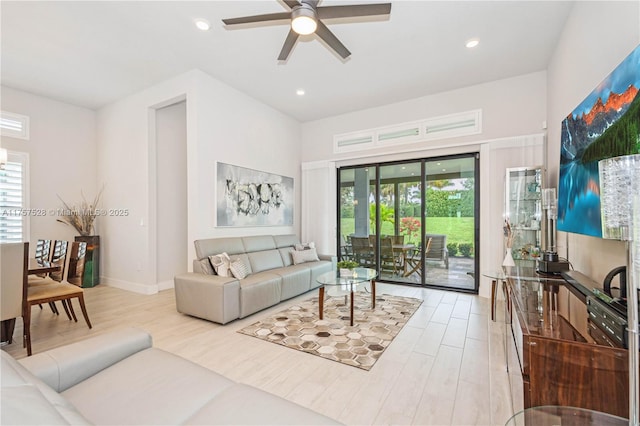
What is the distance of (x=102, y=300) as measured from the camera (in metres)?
4.25

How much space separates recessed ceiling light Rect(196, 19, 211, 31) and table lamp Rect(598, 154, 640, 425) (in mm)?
3573

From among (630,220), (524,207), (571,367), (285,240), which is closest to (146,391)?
(571,367)

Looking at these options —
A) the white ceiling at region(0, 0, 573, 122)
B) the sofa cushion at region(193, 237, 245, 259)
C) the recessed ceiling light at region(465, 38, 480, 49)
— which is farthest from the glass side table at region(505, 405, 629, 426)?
the recessed ceiling light at region(465, 38, 480, 49)

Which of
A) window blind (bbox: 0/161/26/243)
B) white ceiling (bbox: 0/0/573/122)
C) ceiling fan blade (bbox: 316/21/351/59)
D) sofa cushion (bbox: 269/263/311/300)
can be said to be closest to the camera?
ceiling fan blade (bbox: 316/21/351/59)

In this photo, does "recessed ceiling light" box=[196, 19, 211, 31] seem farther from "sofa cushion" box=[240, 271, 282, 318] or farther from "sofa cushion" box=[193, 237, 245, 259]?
"sofa cushion" box=[240, 271, 282, 318]

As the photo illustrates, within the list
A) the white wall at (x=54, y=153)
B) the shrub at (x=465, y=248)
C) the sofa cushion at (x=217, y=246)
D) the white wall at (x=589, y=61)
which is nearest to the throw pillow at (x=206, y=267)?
the sofa cushion at (x=217, y=246)

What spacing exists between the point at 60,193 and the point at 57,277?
2.04 metres

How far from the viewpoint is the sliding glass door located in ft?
15.5

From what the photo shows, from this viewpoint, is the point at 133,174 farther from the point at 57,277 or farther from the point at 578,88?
the point at 578,88

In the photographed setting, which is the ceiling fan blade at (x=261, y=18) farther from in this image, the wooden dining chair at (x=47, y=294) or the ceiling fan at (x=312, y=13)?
the wooden dining chair at (x=47, y=294)

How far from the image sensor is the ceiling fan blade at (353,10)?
2244 millimetres

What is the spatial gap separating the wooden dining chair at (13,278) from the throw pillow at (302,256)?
10.9 ft

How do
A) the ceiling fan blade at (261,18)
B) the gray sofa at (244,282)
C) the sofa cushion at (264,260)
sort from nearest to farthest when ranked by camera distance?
the ceiling fan blade at (261,18), the gray sofa at (244,282), the sofa cushion at (264,260)

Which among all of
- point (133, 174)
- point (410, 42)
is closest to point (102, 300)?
point (133, 174)
